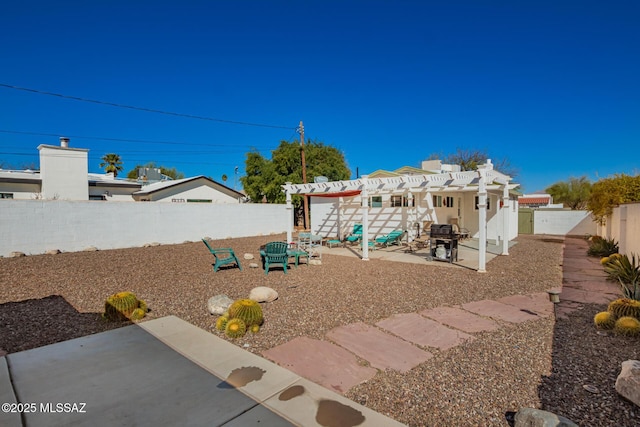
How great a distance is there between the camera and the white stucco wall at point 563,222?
2091 cm

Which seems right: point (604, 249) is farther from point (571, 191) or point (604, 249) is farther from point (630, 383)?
point (571, 191)

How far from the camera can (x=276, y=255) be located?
8.80 m

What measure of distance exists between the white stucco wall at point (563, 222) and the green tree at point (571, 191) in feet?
49.6

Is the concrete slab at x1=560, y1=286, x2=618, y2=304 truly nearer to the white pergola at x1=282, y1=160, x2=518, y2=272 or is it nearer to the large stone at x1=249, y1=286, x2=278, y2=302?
the white pergola at x1=282, y1=160, x2=518, y2=272

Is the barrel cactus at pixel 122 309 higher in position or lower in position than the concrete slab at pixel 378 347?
higher

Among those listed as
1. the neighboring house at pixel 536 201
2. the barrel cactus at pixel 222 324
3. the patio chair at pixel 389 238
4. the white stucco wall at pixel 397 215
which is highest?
the neighboring house at pixel 536 201

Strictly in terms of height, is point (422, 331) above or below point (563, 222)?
below

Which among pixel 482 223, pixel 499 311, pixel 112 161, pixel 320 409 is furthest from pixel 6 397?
pixel 112 161

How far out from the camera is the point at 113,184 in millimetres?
21812

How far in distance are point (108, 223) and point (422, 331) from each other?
13.9 meters

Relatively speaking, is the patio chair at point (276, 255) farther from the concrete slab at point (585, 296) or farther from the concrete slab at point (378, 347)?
the concrete slab at point (585, 296)

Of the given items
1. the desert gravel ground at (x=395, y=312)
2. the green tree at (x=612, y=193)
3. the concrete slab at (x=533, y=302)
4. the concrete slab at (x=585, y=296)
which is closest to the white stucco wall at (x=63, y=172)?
the desert gravel ground at (x=395, y=312)

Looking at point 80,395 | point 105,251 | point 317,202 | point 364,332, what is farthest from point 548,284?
point 105,251

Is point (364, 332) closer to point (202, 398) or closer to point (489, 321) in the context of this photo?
point (489, 321)
